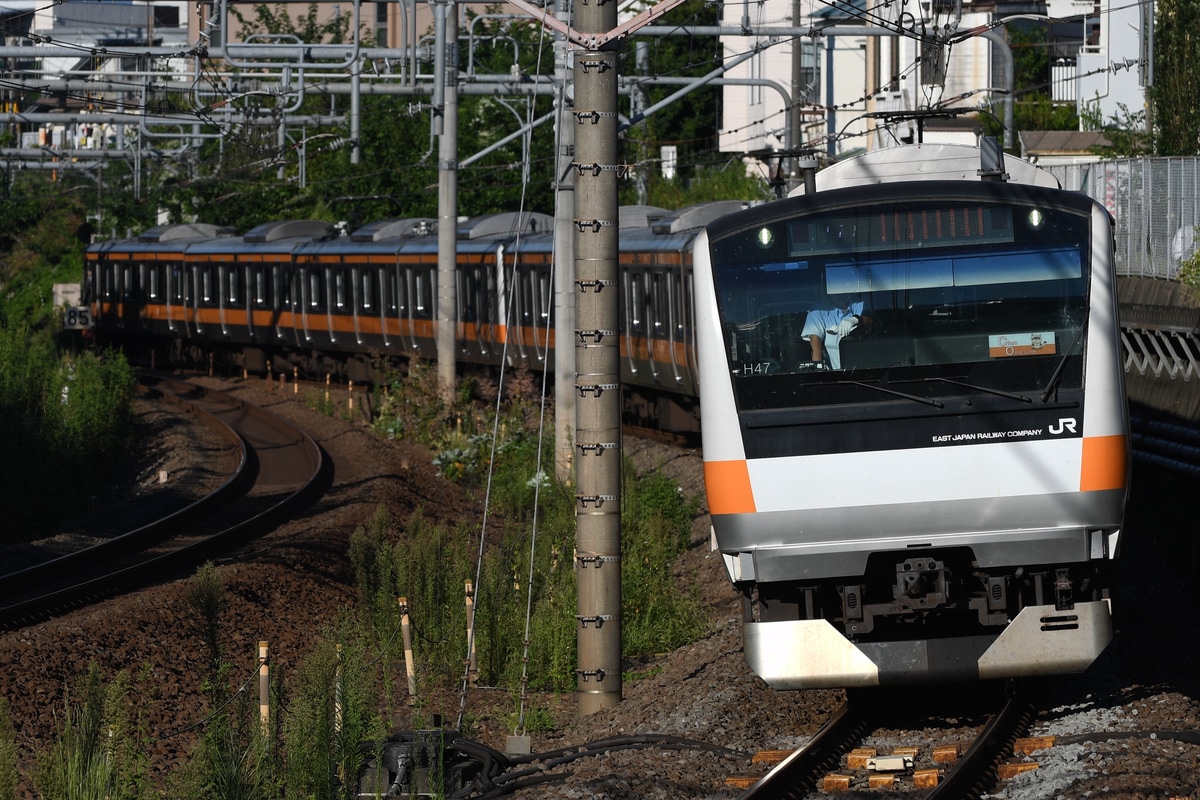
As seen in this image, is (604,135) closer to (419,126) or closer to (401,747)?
(401,747)

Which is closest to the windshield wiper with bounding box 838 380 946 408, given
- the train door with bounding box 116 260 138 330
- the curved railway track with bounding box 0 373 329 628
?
the curved railway track with bounding box 0 373 329 628

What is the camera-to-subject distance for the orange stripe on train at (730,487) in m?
8.35

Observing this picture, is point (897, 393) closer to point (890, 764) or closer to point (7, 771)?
point (890, 764)

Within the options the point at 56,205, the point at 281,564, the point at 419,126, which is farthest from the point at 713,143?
the point at 281,564

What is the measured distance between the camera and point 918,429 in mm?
8250

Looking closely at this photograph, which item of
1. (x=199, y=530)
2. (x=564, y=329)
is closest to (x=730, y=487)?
(x=564, y=329)

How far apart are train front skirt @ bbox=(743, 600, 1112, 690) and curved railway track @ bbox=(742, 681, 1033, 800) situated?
0.31m

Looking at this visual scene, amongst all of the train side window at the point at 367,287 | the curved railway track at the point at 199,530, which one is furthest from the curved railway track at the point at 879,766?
the train side window at the point at 367,287

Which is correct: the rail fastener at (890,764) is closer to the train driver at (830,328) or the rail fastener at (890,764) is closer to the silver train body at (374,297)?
the train driver at (830,328)

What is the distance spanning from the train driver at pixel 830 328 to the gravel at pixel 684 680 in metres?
1.98

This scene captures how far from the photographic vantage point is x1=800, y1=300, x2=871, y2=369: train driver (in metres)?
8.41

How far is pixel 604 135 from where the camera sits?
9953 millimetres

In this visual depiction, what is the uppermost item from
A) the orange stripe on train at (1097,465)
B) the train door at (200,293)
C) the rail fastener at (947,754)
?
the orange stripe on train at (1097,465)

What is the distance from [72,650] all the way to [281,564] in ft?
11.7
